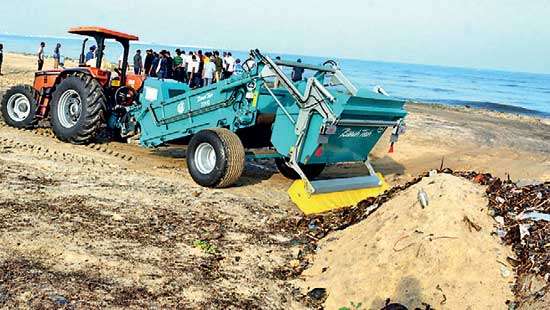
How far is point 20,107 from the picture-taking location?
11.1 meters

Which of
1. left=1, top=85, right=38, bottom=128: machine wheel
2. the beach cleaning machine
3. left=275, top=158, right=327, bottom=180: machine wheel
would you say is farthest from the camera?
left=1, top=85, right=38, bottom=128: machine wheel

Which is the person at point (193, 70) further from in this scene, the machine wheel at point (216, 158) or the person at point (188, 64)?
the machine wheel at point (216, 158)

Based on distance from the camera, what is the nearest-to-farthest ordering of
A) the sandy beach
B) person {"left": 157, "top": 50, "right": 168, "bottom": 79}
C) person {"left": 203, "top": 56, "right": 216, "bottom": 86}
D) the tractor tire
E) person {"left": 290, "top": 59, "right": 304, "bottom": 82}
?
the sandy beach, person {"left": 290, "top": 59, "right": 304, "bottom": 82}, the tractor tire, person {"left": 157, "top": 50, "right": 168, "bottom": 79}, person {"left": 203, "top": 56, "right": 216, "bottom": 86}

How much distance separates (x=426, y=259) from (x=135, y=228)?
2.87 metres

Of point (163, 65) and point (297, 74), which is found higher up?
point (297, 74)

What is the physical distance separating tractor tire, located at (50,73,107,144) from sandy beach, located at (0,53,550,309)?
0.85ft

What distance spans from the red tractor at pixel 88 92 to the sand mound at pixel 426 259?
5.22 meters

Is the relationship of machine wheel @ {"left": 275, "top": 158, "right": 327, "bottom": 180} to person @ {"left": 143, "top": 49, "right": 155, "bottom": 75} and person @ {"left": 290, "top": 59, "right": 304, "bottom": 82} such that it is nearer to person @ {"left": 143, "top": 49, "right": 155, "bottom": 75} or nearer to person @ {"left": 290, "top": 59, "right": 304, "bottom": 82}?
person @ {"left": 290, "top": 59, "right": 304, "bottom": 82}

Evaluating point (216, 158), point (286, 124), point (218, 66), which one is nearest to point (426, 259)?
point (286, 124)

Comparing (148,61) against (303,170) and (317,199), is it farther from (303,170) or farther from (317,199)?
(317,199)

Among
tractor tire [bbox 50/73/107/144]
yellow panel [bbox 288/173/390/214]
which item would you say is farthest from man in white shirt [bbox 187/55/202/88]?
yellow panel [bbox 288/173/390/214]

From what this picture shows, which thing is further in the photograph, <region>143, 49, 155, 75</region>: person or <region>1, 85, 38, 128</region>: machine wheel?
<region>143, 49, 155, 75</region>: person

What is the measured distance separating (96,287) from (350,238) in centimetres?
254

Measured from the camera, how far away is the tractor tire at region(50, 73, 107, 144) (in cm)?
941
